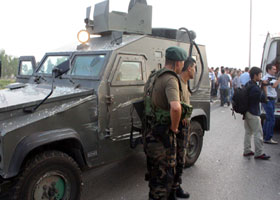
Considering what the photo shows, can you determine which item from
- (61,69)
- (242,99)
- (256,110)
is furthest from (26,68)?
(256,110)

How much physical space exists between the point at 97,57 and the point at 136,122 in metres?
1.08

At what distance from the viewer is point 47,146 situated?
286cm

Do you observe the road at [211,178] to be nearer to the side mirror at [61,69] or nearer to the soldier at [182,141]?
the soldier at [182,141]

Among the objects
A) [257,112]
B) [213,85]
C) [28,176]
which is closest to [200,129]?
[257,112]

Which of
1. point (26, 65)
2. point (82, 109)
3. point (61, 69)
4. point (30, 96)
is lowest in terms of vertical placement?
point (82, 109)

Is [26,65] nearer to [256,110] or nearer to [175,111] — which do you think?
[175,111]

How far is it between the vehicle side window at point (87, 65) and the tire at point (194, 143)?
78.8 inches

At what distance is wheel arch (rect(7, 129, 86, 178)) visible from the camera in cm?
247

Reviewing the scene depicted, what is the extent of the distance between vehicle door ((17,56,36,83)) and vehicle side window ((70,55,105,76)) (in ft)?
4.24

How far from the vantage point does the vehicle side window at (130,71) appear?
3484mm

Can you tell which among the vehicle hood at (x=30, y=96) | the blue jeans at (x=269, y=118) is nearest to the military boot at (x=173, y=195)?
the vehicle hood at (x=30, y=96)

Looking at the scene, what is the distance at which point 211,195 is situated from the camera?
11.6ft

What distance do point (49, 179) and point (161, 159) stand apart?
123 centimetres

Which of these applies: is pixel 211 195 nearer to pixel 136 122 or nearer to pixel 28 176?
pixel 136 122
